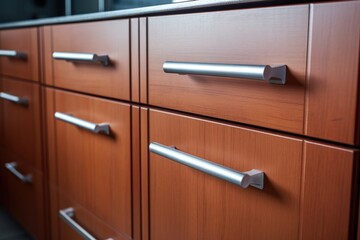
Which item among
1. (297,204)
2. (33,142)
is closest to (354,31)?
(297,204)

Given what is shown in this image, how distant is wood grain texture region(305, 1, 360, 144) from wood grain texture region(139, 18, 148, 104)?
1.26ft

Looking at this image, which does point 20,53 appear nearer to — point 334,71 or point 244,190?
point 244,190

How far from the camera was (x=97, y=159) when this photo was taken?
1.07 meters

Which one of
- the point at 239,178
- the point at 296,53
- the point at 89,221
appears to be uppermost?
the point at 296,53

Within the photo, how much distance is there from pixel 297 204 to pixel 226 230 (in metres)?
0.16

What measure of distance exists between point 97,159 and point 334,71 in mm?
678

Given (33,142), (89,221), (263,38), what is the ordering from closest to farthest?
(263,38), (89,221), (33,142)

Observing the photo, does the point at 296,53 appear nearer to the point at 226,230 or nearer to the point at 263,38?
the point at 263,38

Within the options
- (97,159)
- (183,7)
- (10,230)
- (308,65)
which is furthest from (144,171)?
(10,230)

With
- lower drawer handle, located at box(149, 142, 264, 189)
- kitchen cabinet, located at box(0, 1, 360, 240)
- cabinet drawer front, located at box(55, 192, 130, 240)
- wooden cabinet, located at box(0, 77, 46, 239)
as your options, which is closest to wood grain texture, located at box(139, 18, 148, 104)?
kitchen cabinet, located at box(0, 1, 360, 240)

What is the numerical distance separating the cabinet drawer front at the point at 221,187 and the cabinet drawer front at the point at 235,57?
0.03 meters

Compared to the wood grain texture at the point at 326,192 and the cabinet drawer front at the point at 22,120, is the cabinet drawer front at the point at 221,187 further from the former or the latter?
the cabinet drawer front at the point at 22,120

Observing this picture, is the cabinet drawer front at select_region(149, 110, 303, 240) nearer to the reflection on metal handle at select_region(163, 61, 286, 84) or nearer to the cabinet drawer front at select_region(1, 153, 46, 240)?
the reflection on metal handle at select_region(163, 61, 286, 84)

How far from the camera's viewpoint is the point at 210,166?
0.69 meters
